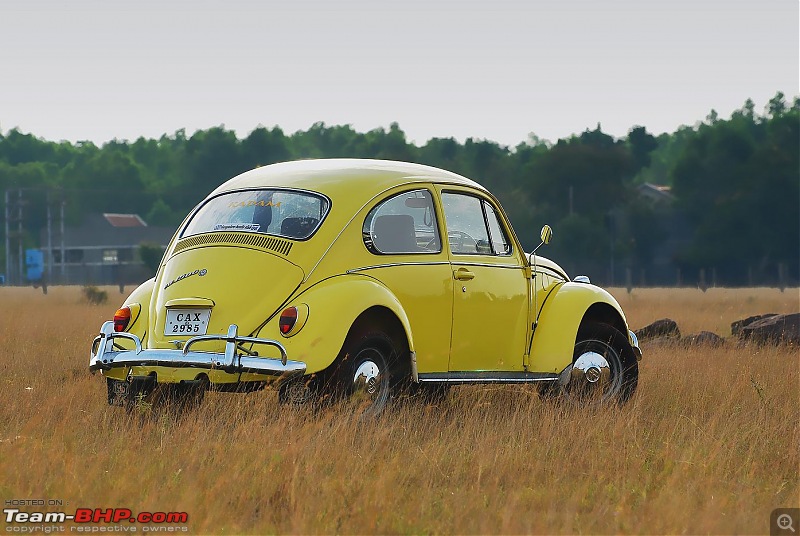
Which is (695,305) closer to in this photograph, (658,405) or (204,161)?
(658,405)

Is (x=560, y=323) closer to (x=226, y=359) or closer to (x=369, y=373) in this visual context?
(x=369, y=373)

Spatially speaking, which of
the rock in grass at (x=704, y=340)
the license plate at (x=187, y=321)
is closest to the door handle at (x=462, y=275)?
the license plate at (x=187, y=321)

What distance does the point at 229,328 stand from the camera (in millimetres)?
8945

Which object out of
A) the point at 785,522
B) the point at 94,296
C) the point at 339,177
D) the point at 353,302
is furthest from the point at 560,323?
the point at 94,296

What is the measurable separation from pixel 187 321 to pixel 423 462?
2.14 meters

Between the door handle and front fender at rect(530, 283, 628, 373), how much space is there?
95cm

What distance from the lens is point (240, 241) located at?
9711 millimetres

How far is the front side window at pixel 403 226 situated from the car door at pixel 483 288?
0.16 metres

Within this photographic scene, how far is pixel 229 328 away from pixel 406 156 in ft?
307

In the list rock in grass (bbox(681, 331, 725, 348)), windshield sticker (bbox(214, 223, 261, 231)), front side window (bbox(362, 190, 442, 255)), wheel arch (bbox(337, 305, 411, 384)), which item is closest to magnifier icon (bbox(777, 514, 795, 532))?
wheel arch (bbox(337, 305, 411, 384))

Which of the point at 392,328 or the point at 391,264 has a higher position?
the point at 391,264

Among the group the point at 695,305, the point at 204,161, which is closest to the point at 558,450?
the point at 695,305

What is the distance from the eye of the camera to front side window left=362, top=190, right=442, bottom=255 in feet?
32.6

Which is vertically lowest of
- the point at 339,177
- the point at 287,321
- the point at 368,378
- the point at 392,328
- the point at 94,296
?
the point at 94,296
